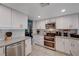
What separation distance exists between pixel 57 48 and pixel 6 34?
9.16ft

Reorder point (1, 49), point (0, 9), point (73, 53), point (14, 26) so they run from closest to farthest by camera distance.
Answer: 1. point (1, 49)
2. point (0, 9)
3. point (14, 26)
4. point (73, 53)

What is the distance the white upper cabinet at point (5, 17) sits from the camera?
257cm

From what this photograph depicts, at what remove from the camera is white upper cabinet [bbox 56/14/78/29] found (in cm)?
390

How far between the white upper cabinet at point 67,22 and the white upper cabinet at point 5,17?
9.52 feet

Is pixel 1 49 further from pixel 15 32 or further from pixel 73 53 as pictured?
pixel 73 53

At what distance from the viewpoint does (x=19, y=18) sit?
362 cm

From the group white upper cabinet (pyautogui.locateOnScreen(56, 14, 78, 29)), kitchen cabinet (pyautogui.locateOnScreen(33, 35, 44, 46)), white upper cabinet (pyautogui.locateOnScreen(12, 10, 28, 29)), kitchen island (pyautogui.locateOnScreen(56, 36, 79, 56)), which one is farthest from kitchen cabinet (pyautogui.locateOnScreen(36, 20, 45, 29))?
white upper cabinet (pyautogui.locateOnScreen(12, 10, 28, 29))

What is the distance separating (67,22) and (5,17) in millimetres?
3110

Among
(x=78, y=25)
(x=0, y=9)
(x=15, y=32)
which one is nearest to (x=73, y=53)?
(x=78, y=25)

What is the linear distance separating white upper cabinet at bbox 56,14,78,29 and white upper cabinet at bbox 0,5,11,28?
290 cm

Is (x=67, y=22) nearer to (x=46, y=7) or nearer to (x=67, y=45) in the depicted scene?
(x=67, y=45)

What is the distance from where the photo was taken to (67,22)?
13.8 feet

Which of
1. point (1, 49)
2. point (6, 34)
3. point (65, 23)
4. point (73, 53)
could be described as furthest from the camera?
point (65, 23)

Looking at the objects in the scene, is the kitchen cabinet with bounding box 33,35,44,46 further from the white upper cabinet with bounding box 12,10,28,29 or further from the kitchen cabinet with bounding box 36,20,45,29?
the white upper cabinet with bounding box 12,10,28,29
